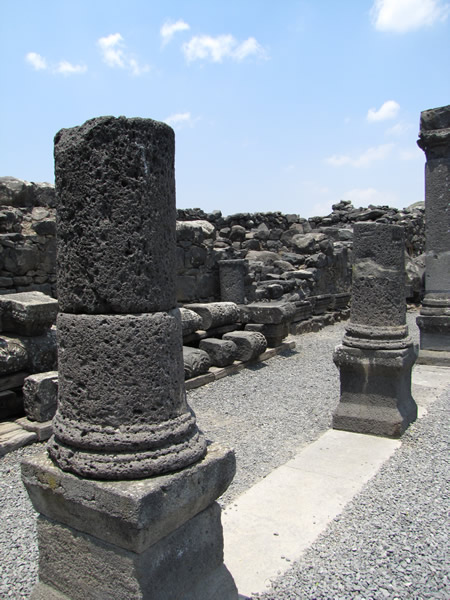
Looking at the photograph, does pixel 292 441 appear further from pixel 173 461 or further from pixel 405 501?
pixel 173 461

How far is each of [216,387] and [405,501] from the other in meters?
3.60

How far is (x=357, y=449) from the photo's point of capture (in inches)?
183

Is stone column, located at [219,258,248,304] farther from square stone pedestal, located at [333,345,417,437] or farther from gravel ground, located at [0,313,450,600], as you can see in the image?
square stone pedestal, located at [333,345,417,437]

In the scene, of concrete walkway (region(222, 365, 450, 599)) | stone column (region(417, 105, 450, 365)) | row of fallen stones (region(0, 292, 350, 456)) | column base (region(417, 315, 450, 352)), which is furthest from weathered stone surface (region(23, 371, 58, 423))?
column base (region(417, 315, 450, 352))

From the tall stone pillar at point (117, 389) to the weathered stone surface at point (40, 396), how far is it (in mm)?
2655

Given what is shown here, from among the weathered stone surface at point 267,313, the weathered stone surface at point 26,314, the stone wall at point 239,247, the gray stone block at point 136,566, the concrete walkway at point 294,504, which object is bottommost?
the concrete walkway at point 294,504

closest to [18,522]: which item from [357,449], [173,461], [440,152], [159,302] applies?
[173,461]

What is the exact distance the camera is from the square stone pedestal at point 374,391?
4988 millimetres

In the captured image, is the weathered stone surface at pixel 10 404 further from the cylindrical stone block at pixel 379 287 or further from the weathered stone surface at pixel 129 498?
the cylindrical stone block at pixel 379 287

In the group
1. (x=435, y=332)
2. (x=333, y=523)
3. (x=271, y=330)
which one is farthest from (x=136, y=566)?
(x=435, y=332)

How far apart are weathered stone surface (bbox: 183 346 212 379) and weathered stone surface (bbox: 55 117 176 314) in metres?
4.65

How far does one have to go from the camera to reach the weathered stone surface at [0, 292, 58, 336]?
514 cm

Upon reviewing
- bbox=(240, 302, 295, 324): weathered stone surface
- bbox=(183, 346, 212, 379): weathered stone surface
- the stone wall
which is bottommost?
bbox=(183, 346, 212, 379): weathered stone surface

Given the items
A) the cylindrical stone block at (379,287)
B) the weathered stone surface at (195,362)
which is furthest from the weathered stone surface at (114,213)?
the weathered stone surface at (195,362)
